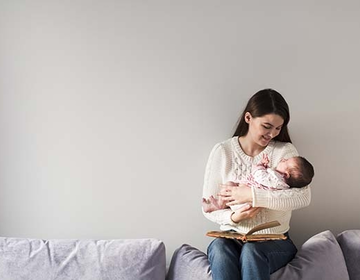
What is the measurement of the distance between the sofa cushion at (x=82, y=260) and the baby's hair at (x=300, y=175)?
612 mm

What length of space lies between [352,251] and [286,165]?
479 millimetres

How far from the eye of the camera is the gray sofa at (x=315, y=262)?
210 cm

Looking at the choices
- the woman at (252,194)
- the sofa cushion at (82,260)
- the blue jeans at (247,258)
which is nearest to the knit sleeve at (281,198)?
the woman at (252,194)

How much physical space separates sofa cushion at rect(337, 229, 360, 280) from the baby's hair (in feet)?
1.15

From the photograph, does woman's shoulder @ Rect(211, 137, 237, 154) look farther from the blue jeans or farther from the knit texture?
the blue jeans

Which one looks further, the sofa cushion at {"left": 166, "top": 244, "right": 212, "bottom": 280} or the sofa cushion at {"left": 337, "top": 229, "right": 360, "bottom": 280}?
the sofa cushion at {"left": 337, "top": 229, "right": 360, "bottom": 280}

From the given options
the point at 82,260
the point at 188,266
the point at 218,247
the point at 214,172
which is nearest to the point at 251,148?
the point at 214,172

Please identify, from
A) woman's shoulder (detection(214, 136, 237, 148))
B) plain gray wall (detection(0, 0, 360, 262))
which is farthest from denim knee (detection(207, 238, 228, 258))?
woman's shoulder (detection(214, 136, 237, 148))

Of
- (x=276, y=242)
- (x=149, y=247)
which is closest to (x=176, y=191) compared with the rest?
(x=149, y=247)

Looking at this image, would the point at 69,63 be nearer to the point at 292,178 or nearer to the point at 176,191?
the point at 176,191

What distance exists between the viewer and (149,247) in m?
2.19

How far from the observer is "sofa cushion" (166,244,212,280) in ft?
6.93

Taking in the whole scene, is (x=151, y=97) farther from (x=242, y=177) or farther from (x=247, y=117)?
(x=242, y=177)

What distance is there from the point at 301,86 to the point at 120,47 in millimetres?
855
